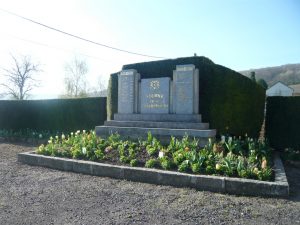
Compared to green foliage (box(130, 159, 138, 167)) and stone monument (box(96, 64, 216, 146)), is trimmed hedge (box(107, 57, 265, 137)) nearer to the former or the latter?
stone monument (box(96, 64, 216, 146))

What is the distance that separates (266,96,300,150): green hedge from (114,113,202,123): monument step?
2.34 meters

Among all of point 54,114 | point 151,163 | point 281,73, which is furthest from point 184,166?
point 281,73

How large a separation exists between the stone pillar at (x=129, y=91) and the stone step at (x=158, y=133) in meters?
1.01

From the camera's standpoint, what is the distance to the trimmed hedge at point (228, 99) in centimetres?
862

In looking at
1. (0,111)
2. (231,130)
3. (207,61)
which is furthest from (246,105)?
(0,111)

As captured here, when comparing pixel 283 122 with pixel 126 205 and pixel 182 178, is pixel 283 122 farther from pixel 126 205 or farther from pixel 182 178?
pixel 126 205

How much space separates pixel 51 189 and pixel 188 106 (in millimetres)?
4772

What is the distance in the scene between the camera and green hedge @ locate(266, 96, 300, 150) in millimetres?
8578

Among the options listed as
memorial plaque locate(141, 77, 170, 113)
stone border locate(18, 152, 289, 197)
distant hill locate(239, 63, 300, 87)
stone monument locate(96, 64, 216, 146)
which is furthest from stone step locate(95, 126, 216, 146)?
distant hill locate(239, 63, 300, 87)

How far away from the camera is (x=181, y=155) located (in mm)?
6074

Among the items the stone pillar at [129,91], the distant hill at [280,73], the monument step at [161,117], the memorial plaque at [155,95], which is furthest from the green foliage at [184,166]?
the distant hill at [280,73]

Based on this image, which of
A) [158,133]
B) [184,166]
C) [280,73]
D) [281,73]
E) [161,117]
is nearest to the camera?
[184,166]

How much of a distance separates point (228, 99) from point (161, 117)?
6.82 feet

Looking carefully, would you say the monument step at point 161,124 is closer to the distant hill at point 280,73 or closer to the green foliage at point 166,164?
the green foliage at point 166,164
